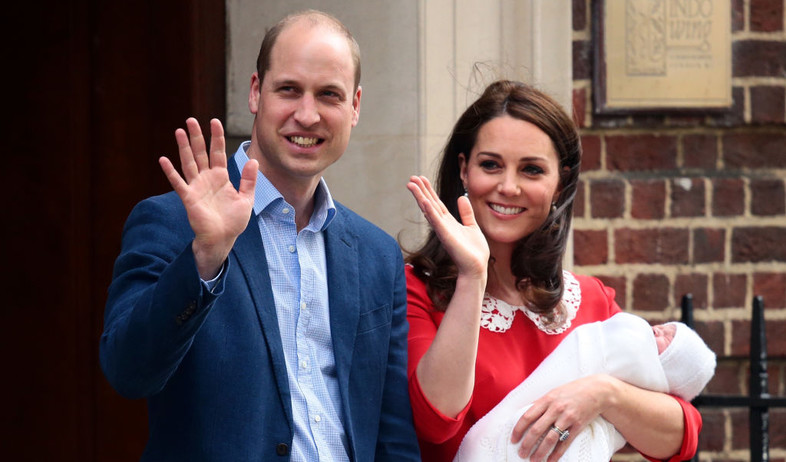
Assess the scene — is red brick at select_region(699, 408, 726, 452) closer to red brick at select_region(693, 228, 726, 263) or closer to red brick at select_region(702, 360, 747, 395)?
red brick at select_region(702, 360, 747, 395)

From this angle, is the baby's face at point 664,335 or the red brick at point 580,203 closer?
the baby's face at point 664,335

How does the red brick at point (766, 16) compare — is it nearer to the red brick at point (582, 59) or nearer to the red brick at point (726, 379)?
the red brick at point (582, 59)

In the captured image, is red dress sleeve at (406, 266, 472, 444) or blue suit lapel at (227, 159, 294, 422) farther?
red dress sleeve at (406, 266, 472, 444)

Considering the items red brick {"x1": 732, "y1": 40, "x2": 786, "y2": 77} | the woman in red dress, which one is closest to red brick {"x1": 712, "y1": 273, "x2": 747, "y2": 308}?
red brick {"x1": 732, "y1": 40, "x2": 786, "y2": 77}

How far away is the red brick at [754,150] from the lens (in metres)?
4.00

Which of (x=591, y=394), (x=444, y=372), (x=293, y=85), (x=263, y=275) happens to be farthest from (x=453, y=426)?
(x=293, y=85)

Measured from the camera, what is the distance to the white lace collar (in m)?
2.93

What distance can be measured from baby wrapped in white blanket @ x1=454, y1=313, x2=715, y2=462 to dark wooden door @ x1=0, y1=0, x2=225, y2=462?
1518 mm

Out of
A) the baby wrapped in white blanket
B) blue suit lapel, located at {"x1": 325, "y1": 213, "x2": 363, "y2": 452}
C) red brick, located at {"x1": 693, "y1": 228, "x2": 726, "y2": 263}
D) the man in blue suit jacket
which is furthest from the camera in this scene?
red brick, located at {"x1": 693, "y1": 228, "x2": 726, "y2": 263}

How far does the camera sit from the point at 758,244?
3.99m

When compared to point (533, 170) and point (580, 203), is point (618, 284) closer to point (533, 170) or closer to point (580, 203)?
point (580, 203)

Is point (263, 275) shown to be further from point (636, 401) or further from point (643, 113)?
point (643, 113)

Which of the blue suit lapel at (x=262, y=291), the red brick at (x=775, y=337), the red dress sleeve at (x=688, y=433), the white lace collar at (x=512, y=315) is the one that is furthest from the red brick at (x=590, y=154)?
the blue suit lapel at (x=262, y=291)

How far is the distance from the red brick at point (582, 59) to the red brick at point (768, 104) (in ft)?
2.03
